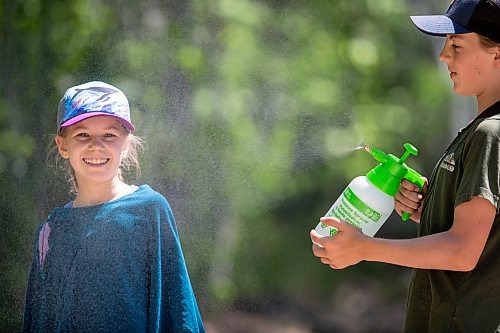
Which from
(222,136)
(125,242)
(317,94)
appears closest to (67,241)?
(125,242)

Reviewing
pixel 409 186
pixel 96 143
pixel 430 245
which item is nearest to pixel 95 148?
pixel 96 143

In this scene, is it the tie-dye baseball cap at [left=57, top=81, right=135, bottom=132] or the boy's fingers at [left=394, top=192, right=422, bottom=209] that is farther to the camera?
the tie-dye baseball cap at [left=57, top=81, right=135, bottom=132]

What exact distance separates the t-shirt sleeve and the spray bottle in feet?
0.66

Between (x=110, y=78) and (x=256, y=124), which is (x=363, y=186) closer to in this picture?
(x=110, y=78)

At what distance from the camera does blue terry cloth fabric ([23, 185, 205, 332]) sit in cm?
232

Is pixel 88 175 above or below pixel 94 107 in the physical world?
below

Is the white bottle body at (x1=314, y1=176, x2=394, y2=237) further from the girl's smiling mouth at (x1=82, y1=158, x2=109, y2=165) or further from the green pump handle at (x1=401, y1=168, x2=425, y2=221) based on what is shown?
the girl's smiling mouth at (x1=82, y1=158, x2=109, y2=165)

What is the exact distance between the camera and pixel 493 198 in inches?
69.9

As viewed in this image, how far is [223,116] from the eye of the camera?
3150 millimetres

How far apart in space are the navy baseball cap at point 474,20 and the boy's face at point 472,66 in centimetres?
3

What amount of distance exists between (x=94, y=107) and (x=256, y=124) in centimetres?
105

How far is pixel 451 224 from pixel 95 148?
0.98m

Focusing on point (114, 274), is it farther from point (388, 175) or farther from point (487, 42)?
point (487, 42)

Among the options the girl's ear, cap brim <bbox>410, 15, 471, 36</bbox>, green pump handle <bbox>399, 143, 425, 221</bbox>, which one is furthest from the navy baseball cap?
the girl's ear
